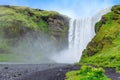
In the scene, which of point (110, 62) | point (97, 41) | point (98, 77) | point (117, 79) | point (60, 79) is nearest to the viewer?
point (98, 77)

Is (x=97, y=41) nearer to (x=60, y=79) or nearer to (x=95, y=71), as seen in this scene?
(x=60, y=79)

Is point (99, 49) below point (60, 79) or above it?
above

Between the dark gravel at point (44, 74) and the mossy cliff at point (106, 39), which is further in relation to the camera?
the mossy cliff at point (106, 39)

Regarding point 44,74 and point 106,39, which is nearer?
point 44,74

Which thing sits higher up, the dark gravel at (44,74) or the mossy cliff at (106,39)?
the mossy cliff at (106,39)

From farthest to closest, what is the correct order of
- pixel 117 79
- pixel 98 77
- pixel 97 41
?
pixel 97 41
pixel 117 79
pixel 98 77

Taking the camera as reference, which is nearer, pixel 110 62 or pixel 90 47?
pixel 110 62

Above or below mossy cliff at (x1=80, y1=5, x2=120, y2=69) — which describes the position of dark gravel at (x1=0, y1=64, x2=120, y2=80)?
below

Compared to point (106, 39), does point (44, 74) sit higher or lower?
lower

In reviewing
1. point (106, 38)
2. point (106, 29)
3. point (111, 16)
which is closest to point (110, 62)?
point (106, 38)

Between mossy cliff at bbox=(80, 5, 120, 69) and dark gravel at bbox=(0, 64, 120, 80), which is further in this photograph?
mossy cliff at bbox=(80, 5, 120, 69)

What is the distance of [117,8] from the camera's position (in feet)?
475

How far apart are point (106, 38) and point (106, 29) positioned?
431 inches

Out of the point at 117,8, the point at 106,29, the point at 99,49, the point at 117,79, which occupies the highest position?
the point at 117,8
